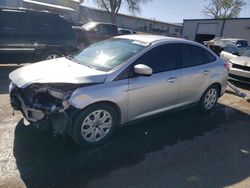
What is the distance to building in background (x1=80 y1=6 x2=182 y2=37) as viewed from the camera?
146 ft

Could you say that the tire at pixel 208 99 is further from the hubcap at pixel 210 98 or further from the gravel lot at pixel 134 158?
the gravel lot at pixel 134 158

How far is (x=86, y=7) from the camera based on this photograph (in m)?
44.7

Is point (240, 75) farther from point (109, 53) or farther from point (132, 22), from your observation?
point (132, 22)

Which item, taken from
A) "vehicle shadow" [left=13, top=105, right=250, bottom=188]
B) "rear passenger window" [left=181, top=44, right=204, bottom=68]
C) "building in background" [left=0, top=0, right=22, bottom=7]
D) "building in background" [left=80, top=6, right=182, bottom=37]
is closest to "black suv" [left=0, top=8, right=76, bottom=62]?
"vehicle shadow" [left=13, top=105, right=250, bottom=188]

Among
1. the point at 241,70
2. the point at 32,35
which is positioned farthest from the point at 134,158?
the point at 241,70

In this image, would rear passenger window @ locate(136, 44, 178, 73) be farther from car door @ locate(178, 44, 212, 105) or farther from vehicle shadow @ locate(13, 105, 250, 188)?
vehicle shadow @ locate(13, 105, 250, 188)

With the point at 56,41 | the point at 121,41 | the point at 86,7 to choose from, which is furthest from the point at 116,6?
the point at 121,41

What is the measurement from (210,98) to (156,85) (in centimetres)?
201

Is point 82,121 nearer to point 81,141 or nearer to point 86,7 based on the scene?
point 81,141

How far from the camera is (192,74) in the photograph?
5.04m

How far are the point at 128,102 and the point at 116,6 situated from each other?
38.1m

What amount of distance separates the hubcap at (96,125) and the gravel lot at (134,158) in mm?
192

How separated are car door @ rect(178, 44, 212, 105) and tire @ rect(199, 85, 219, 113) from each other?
19cm

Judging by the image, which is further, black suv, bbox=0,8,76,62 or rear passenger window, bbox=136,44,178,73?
black suv, bbox=0,8,76,62
